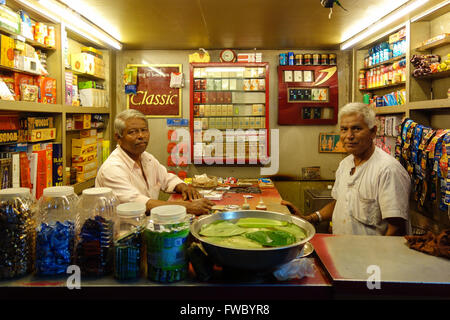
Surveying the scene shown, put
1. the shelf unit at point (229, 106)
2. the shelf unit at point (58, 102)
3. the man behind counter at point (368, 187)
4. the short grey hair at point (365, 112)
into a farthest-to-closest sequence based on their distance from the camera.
→ the shelf unit at point (229, 106) → the shelf unit at point (58, 102) → the short grey hair at point (365, 112) → the man behind counter at point (368, 187)

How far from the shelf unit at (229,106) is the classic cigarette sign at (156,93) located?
474 millimetres

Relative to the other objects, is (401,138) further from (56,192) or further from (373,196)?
(56,192)

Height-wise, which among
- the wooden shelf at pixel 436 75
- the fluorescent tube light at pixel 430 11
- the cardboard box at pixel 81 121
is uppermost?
the fluorescent tube light at pixel 430 11

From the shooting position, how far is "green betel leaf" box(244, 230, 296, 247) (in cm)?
119

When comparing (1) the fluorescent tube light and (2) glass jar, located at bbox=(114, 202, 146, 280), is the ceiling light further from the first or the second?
(2) glass jar, located at bbox=(114, 202, 146, 280)

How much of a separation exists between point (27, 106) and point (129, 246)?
8.73ft

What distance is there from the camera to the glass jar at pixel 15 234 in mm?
1196

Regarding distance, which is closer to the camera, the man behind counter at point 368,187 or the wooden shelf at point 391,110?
the man behind counter at point 368,187

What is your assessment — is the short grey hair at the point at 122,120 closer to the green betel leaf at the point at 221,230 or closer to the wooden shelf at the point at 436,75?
the green betel leaf at the point at 221,230

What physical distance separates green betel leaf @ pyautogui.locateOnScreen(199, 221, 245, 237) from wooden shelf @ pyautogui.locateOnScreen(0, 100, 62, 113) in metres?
2.48

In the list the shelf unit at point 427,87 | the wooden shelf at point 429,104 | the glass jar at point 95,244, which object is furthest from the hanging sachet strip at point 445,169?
the glass jar at point 95,244

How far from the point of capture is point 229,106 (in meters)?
5.45

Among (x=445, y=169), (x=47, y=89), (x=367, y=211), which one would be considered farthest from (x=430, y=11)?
(x=47, y=89)

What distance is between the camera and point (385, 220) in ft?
7.50
